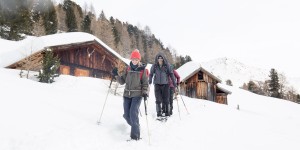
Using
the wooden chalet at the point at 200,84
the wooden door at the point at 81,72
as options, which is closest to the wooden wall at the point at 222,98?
the wooden chalet at the point at 200,84

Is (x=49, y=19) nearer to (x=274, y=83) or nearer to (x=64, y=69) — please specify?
(x=64, y=69)

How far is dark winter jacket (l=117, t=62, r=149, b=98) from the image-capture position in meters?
5.95

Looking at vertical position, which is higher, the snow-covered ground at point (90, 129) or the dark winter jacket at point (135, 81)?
the dark winter jacket at point (135, 81)

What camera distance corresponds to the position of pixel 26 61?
49.4 feet

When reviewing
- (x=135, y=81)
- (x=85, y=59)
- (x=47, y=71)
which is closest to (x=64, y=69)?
(x=85, y=59)

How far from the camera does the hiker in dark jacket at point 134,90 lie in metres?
5.79

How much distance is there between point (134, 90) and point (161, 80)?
8.21ft

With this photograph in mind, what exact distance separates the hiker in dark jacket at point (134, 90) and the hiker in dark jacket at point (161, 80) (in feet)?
7.19

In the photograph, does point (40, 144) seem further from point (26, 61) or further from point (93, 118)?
point (26, 61)

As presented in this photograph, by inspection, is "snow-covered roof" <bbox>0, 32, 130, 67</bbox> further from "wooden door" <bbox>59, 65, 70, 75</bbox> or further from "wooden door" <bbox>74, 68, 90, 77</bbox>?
"wooden door" <bbox>74, 68, 90, 77</bbox>

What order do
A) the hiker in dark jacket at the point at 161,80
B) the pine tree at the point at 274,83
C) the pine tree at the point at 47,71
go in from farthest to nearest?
the pine tree at the point at 274,83 < the pine tree at the point at 47,71 < the hiker in dark jacket at the point at 161,80

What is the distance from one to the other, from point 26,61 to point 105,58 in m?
10.7

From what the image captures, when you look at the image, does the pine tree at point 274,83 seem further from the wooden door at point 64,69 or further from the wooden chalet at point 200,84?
the wooden door at point 64,69

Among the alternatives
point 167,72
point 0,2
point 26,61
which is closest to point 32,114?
point 167,72
